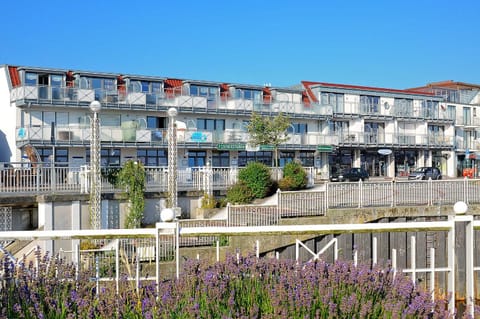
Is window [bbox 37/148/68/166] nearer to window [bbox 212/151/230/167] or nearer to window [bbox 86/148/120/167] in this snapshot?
window [bbox 86/148/120/167]

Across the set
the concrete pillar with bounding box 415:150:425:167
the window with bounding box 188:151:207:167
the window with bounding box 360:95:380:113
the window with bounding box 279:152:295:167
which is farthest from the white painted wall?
the concrete pillar with bounding box 415:150:425:167

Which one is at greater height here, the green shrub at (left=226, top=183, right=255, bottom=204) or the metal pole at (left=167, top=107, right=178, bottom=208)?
the metal pole at (left=167, top=107, right=178, bottom=208)

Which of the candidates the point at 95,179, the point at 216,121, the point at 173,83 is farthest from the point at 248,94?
the point at 95,179

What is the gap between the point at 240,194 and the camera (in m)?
26.5

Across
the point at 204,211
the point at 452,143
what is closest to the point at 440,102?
the point at 452,143

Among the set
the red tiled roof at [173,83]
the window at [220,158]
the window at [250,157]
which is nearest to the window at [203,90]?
the red tiled roof at [173,83]

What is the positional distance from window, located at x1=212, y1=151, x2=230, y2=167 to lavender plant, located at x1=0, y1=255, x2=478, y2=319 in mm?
42327

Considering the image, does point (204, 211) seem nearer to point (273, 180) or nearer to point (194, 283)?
point (273, 180)

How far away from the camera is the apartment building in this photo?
131 ft

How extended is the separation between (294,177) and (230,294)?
25653mm

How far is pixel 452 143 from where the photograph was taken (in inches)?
2494

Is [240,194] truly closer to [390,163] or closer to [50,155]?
[50,155]

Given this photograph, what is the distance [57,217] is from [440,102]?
5228 centimetres

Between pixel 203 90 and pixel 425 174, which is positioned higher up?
pixel 203 90
